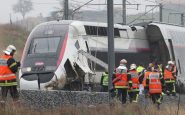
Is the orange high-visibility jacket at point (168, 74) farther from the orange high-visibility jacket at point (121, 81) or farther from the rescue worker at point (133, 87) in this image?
the orange high-visibility jacket at point (121, 81)

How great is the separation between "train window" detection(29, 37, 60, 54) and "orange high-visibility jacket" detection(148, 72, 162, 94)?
520 cm

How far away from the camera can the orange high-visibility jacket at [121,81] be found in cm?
1672

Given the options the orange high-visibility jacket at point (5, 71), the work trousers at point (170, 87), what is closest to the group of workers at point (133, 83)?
the orange high-visibility jacket at point (5, 71)

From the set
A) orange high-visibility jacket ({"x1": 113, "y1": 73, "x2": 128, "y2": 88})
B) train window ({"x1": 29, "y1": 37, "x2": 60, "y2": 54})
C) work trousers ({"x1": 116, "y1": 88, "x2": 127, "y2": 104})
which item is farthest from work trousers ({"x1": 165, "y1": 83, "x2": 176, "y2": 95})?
orange high-visibility jacket ({"x1": 113, "y1": 73, "x2": 128, "y2": 88})

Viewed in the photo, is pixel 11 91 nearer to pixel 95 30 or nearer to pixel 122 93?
pixel 122 93

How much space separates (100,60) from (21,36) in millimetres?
46614

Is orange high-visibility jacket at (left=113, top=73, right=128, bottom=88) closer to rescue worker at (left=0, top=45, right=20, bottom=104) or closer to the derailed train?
rescue worker at (left=0, top=45, right=20, bottom=104)

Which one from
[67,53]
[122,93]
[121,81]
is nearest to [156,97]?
[122,93]

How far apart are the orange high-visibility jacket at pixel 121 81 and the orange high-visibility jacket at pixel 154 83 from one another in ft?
3.85

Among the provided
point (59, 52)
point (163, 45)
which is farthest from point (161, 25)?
point (59, 52)

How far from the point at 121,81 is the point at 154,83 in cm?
144

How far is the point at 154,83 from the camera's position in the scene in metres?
17.6

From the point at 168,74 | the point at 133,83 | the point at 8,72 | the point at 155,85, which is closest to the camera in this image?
the point at 8,72

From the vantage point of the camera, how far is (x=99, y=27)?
23.5 meters
